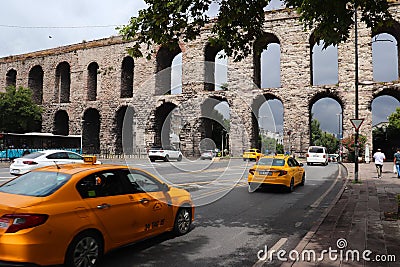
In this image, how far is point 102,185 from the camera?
15.8 ft

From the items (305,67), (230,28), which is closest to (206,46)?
(305,67)

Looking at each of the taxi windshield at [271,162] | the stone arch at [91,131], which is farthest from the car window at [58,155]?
the stone arch at [91,131]

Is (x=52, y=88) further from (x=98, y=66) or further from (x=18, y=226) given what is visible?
(x=18, y=226)

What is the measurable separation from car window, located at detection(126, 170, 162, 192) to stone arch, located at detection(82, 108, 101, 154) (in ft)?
125

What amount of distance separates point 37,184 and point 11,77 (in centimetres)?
5231

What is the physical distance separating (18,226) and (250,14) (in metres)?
6.47

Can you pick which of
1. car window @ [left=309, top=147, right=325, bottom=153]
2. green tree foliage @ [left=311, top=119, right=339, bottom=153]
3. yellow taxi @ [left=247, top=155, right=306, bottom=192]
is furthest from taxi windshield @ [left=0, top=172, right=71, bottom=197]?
green tree foliage @ [left=311, top=119, right=339, bottom=153]

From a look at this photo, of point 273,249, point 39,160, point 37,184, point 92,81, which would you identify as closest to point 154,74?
point 39,160

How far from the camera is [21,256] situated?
371cm

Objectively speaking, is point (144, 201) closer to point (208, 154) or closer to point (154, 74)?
point (208, 154)

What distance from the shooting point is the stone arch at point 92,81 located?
42719 millimetres

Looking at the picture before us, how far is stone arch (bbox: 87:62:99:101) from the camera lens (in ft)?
140

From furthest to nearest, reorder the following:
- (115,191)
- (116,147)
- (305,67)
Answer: (116,147)
(305,67)
(115,191)

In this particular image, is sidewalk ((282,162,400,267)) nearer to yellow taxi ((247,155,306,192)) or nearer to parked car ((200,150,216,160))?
parked car ((200,150,216,160))
